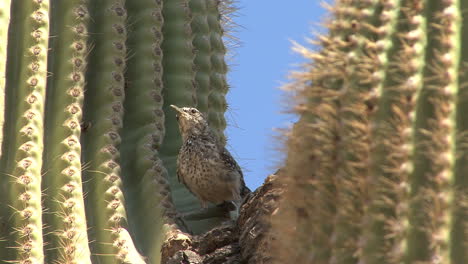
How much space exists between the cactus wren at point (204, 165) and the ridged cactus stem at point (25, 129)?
2.99 feet

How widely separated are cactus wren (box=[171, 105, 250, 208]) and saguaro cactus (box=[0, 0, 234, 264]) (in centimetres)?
10

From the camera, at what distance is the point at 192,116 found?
5.40m

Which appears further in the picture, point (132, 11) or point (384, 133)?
point (132, 11)

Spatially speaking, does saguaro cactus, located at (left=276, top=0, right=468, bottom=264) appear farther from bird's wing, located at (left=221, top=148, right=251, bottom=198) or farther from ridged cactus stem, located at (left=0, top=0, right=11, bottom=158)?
bird's wing, located at (left=221, top=148, right=251, bottom=198)

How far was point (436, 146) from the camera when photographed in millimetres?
2119

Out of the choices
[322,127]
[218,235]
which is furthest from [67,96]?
[322,127]

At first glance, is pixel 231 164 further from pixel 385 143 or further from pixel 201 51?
pixel 385 143

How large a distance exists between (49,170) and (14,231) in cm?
38

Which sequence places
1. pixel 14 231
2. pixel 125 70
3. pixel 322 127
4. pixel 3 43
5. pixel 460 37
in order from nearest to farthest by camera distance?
pixel 460 37
pixel 322 127
pixel 14 231
pixel 3 43
pixel 125 70

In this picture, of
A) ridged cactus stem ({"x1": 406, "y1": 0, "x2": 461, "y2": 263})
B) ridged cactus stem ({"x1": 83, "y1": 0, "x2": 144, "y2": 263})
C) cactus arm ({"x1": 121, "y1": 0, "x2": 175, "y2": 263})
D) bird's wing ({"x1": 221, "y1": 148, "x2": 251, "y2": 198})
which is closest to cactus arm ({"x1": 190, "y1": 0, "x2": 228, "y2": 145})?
bird's wing ({"x1": 221, "y1": 148, "x2": 251, "y2": 198})

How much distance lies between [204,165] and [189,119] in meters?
0.67

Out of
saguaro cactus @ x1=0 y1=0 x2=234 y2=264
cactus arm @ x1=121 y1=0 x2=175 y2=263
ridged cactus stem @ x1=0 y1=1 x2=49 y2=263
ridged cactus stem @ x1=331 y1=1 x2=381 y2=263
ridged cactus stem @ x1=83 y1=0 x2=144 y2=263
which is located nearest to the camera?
ridged cactus stem @ x1=331 y1=1 x2=381 y2=263

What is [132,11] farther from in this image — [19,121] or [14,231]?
[14,231]

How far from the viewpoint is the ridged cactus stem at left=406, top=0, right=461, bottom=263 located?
2088mm
